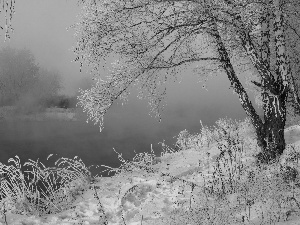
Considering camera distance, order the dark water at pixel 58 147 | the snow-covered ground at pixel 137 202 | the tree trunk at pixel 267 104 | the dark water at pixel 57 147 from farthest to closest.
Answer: the dark water at pixel 57 147 → the dark water at pixel 58 147 → the tree trunk at pixel 267 104 → the snow-covered ground at pixel 137 202

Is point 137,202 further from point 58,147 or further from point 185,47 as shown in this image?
point 58,147

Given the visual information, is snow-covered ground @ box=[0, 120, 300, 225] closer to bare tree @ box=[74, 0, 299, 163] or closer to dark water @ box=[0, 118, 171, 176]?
bare tree @ box=[74, 0, 299, 163]

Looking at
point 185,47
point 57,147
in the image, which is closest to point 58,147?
point 57,147

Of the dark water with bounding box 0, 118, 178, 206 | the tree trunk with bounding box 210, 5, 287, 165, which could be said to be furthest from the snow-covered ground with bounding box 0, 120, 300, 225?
the dark water with bounding box 0, 118, 178, 206

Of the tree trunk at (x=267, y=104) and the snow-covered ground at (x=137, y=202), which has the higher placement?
the tree trunk at (x=267, y=104)

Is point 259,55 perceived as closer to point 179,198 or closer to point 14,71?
point 179,198

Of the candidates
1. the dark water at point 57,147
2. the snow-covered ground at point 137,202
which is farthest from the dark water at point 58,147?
the snow-covered ground at point 137,202

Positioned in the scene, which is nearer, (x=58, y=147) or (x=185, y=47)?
(x=185, y=47)

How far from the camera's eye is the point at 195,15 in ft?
24.2

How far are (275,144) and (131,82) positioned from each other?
357cm

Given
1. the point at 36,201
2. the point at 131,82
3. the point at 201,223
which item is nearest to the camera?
the point at 201,223

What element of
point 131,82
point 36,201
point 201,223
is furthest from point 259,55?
point 36,201

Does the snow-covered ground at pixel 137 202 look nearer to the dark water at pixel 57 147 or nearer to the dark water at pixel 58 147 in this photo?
the dark water at pixel 58 147

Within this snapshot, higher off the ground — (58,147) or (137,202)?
(58,147)
